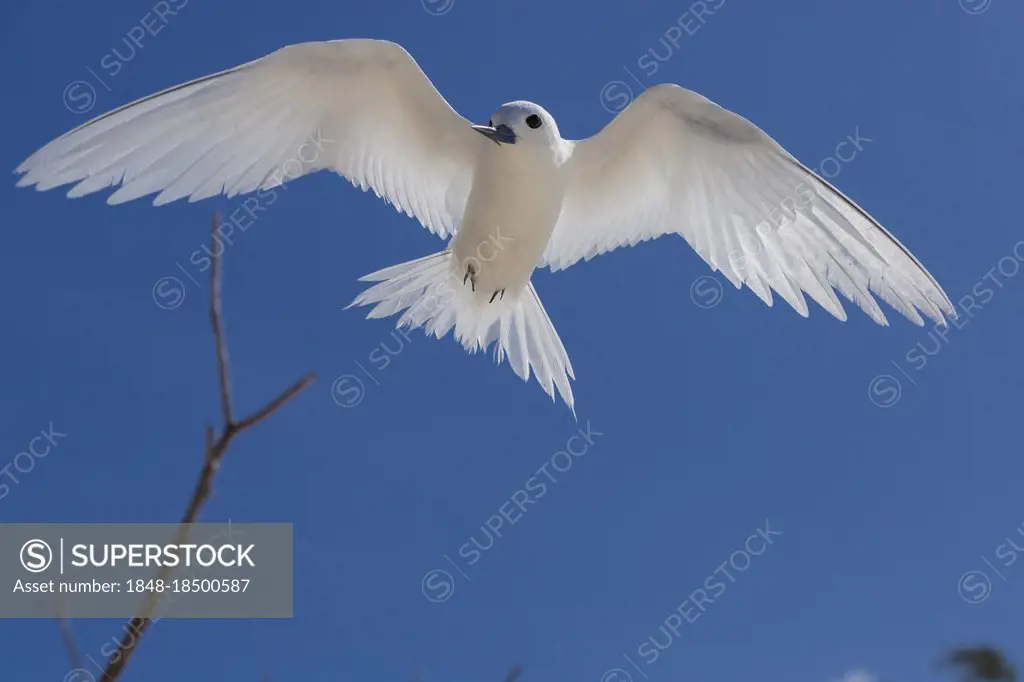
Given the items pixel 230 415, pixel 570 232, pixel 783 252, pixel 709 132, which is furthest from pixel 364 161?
pixel 230 415

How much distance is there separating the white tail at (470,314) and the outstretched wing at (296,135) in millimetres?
372

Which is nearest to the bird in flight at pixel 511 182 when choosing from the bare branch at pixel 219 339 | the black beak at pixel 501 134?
the black beak at pixel 501 134

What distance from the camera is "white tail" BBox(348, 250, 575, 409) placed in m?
6.96

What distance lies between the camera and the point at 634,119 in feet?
22.2

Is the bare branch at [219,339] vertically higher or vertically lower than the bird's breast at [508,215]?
lower

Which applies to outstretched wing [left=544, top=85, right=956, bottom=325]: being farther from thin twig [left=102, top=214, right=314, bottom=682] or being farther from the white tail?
thin twig [left=102, top=214, right=314, bottom=682]

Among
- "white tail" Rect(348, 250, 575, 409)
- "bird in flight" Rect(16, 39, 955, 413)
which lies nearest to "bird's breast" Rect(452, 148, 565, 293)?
"bird in flight" Rect(16, 39, 955, 413)

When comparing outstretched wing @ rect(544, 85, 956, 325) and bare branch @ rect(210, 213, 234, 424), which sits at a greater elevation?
outstretched wing @ rect(544, 85, 956, 325)

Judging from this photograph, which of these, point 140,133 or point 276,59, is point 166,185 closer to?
point 140,133

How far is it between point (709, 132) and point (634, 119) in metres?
0.47

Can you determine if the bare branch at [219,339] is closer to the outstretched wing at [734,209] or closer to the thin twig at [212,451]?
the thin twig at [212,451]

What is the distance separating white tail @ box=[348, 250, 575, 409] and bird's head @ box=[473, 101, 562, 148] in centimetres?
95

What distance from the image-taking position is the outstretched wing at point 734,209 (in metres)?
6.38

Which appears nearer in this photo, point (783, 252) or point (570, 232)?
point (783, 252)
